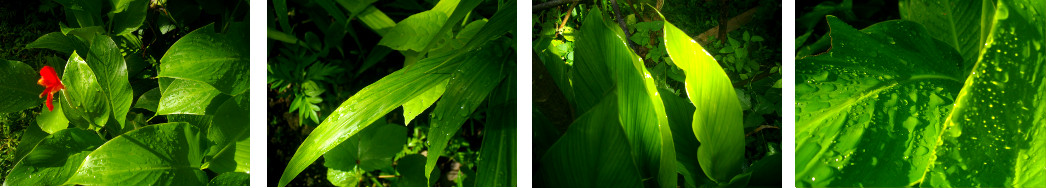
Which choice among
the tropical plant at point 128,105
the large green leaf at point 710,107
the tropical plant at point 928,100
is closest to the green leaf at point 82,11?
the tropical plant at point 128,105

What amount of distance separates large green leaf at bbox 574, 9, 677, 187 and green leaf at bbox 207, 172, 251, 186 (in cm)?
66

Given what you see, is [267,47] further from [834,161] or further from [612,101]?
[834,161]

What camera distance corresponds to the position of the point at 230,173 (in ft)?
3.51

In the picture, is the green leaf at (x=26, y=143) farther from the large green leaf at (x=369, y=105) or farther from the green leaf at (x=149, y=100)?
the large green leaf at (x=369, y=105)

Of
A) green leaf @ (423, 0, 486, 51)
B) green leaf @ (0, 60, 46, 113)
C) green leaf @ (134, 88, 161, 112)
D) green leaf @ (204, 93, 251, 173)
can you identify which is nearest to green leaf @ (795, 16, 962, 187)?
green leaf @ (423, 0, 486, 51)

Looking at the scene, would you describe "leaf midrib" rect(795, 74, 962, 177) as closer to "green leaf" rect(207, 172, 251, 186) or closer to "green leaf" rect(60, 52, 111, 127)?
"green leaf" rect(207, 172, 251, 186)

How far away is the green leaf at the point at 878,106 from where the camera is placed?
3.00 ft

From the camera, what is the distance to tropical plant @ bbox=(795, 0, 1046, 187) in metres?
0.89

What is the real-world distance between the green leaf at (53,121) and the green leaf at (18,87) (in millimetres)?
29

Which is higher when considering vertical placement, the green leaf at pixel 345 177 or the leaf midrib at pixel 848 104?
the leaf midrib at pixel 848 104

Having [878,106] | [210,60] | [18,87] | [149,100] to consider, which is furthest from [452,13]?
[18,87]

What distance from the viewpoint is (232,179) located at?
107 centimetres

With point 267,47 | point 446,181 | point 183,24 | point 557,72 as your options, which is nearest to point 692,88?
point 557,72

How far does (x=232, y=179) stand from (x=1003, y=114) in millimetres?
1271
